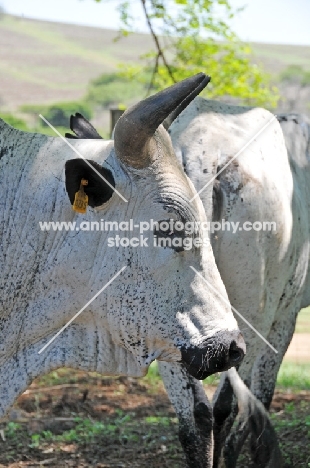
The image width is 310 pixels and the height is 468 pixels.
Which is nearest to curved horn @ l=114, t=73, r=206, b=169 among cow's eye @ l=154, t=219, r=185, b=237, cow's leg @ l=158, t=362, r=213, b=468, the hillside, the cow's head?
the cow's head

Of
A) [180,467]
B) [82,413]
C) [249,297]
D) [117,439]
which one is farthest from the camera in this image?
[82,413]

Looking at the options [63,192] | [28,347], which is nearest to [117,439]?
[28,347]

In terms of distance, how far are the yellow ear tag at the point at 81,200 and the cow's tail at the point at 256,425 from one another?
5.75 feet

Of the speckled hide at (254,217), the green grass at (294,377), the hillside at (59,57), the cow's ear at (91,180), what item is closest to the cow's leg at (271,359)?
the speckled hide at (254,217)

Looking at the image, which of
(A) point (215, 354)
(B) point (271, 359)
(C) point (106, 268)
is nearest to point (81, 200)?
(C) point (106, 268)

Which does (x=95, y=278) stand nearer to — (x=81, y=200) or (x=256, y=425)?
(x=81, y=200)

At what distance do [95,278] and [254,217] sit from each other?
50.4 inches

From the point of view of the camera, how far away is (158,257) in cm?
344

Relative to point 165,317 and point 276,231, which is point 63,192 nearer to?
point 165,317

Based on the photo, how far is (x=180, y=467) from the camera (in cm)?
528

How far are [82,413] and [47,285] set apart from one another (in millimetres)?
3144

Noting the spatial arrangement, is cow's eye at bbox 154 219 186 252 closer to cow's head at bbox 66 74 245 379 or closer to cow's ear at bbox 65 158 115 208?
cow's head at bbox 66 74 245 379

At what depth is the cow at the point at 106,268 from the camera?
11.1ft

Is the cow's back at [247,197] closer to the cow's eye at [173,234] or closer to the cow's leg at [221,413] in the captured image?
the cow's leg at [221,413]
